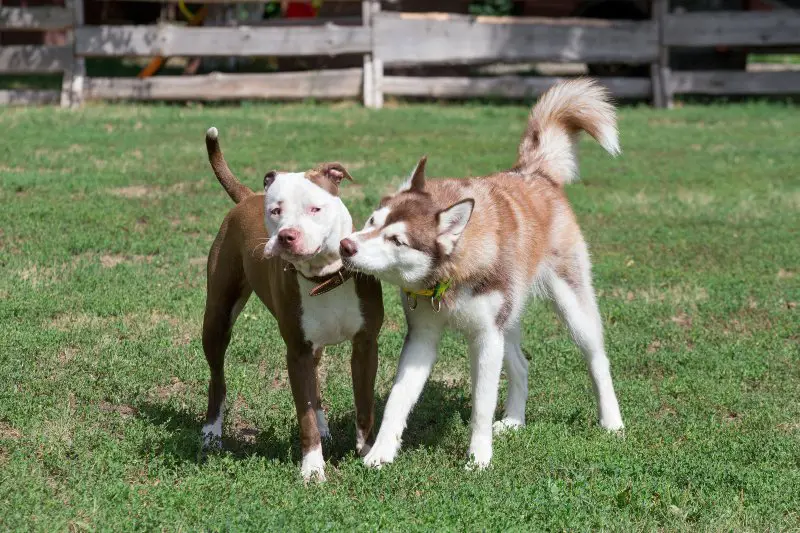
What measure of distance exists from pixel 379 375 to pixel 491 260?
189 cm

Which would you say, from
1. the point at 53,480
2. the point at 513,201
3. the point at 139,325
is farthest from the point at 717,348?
the point at 53,480

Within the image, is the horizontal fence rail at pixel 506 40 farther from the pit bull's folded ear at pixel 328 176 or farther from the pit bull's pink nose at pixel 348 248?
the pit bull's pink nose at pixel 348 248

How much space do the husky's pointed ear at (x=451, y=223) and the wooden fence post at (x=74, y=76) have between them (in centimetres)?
1248

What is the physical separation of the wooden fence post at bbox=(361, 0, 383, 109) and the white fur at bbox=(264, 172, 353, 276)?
469 inches

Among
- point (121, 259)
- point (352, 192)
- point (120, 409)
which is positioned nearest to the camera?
point (120, 409)

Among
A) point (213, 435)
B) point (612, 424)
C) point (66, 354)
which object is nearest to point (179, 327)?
point (66, 354)

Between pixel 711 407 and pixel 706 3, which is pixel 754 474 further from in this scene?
pixel 706 3

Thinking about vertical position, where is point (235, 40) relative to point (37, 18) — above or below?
below

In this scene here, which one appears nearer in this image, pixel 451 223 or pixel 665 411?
pixel 451 223

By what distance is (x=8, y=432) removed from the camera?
18.0 feet

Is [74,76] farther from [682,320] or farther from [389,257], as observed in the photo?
[389,257]

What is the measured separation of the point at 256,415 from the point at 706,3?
17.5m

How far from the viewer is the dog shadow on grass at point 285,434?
5.45 m

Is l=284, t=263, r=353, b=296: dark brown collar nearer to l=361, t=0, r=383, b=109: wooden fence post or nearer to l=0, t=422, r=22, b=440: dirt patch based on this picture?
l=0, t=422, r=22, b=440: dirt patch
